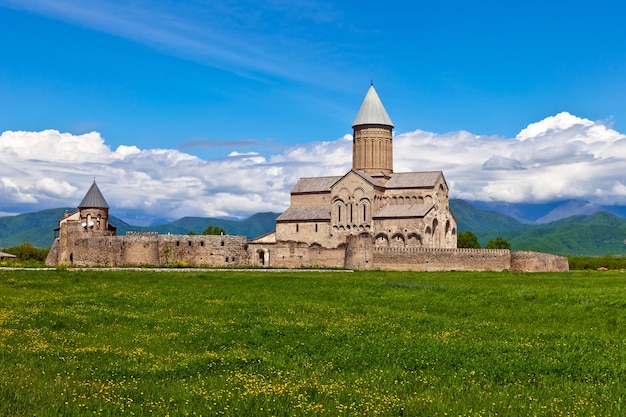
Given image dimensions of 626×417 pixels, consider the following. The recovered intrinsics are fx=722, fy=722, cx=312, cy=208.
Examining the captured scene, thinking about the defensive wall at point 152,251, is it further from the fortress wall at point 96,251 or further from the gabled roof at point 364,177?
the gabled roof at point 364,177

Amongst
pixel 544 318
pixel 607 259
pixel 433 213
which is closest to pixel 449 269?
pixel 433 213

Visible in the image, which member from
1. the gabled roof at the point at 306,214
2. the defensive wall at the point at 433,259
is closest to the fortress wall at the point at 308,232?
the gabled roof at the point at 306,214

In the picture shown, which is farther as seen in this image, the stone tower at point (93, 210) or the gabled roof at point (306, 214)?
the gabled roof at point (306, 214)

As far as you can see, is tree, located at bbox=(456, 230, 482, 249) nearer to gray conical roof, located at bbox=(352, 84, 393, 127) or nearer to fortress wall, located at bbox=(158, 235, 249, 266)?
gray conical roof, located at bbox=(352, 84, 393, 127)

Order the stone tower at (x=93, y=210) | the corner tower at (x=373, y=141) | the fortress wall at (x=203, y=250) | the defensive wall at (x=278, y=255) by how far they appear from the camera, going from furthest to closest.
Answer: the corner tower at (x=373, y=141) → the stone tower at (x=93, y=210) → the fortress wall at (x=203, y=250) → the defensive wall at (x=278, y=255)

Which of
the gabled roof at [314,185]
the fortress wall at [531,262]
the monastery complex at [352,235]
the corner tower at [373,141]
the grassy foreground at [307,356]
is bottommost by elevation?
the grassy foreground at [307,356]

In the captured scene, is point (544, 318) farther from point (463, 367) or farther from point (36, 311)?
point (36, 311)

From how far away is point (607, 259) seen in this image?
229ft

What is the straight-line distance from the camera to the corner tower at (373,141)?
219 ft

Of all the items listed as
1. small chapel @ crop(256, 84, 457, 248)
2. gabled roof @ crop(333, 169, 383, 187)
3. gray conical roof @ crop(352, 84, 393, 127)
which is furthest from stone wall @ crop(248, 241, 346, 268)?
gray conical roof @ crop(352, 84, 393, 127)

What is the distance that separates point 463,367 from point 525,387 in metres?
1.53

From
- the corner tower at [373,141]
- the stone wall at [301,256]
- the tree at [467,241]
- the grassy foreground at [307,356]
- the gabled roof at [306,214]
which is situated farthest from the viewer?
the tree at [467,241]

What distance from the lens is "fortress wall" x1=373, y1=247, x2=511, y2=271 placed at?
50.8 metres

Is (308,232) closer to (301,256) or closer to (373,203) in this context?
(373,203)
